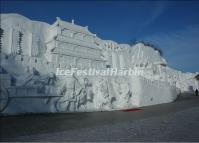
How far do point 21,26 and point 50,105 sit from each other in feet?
37.7

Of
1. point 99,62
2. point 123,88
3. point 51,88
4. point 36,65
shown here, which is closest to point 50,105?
point 51,88

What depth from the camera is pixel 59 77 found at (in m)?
16.4

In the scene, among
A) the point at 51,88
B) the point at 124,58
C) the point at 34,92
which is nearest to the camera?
the point at 34,92

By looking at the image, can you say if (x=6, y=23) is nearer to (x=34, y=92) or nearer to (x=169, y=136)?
(x=34, y=92)

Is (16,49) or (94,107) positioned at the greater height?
(16,49)

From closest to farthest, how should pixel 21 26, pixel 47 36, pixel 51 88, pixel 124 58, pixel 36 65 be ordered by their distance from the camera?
pixel 51 88 → pixel 36 65 → pixel 21 26 → pixel 47 36 → pixel 124 58

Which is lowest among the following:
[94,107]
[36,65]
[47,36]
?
[94,107]

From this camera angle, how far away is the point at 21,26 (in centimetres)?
2209

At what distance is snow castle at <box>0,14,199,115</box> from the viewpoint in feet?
46.0

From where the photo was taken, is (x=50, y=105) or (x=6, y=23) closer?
(x=50, y=105)

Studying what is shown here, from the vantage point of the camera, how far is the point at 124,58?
1409 inches

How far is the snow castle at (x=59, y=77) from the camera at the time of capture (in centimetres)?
1402

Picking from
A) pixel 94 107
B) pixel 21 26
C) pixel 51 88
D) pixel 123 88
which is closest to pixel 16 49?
pixel 21 26

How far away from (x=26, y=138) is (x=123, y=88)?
14.8 meters
